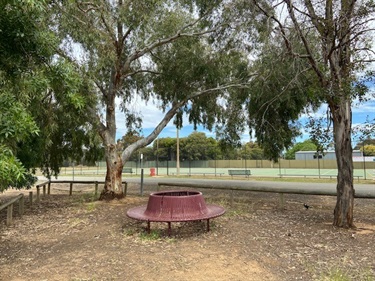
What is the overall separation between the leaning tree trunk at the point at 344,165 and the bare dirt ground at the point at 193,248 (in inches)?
12.1

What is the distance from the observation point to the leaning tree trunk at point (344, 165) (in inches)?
263

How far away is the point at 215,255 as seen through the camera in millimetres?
5059

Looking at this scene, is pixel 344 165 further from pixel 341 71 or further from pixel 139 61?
pixel 139 61

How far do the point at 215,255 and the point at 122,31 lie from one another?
7.86 metres

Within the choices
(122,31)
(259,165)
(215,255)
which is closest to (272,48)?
(122,31)

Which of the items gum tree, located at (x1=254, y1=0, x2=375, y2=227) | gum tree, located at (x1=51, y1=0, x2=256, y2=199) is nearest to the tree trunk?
gum tree, located at (x1=51, y1=0, x2=256, y2=199)

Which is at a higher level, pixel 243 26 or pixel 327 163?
pixel 243 26

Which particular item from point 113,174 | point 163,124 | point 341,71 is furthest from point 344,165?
point 113,174

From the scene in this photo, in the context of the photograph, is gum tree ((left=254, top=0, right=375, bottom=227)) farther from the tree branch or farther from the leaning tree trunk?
the tree branch

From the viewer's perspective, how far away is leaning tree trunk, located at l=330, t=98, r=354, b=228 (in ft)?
22.0

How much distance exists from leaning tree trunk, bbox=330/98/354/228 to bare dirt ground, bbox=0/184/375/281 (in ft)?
1.01

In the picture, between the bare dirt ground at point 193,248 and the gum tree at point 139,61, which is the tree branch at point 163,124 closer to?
the gum tree at point 139,61

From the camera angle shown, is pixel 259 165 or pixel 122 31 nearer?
pixel 122 31

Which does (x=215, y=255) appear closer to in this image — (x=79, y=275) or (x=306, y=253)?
(x=306, y=253)
